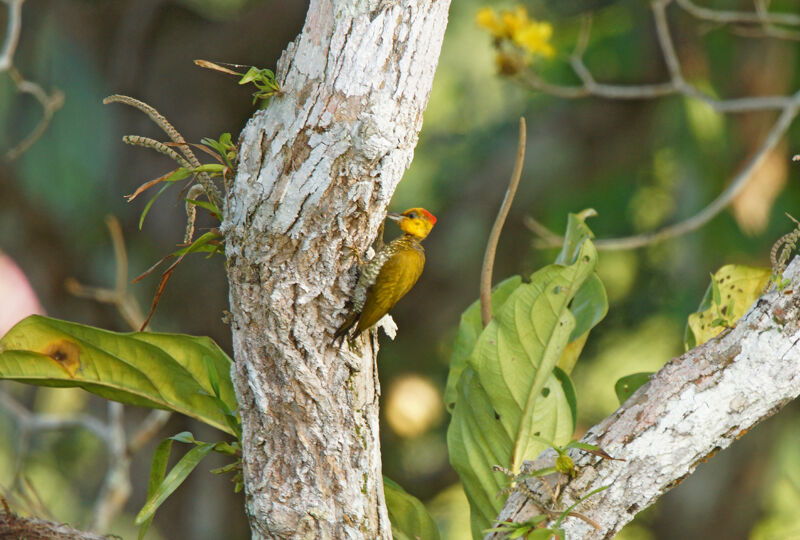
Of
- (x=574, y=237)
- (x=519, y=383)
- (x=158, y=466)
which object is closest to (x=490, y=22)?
(x=574, y=237)

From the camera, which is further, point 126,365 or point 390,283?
point 126,365

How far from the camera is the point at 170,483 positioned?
0.50 meters

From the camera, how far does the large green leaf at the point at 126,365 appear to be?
51 cm

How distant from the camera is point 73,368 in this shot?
0.53 metres

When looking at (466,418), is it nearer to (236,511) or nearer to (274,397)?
(274,397)

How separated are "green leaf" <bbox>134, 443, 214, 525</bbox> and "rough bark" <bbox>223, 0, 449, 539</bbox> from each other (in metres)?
0.07

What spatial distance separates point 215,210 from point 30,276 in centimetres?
178

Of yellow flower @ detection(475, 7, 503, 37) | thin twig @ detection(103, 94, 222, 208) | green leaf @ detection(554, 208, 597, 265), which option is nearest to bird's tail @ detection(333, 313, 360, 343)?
thin twig @ detection(103, 94, 222, 208)

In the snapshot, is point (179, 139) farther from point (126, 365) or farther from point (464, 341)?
point (464, 341)

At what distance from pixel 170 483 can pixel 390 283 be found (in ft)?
0.72

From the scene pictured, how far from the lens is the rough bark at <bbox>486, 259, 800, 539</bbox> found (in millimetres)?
432

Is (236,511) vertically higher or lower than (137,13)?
lower

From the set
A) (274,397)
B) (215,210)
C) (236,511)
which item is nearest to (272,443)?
(274,397)

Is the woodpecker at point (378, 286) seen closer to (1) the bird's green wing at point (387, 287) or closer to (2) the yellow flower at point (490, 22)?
(1) the bird's green wing at point (387, 287)
